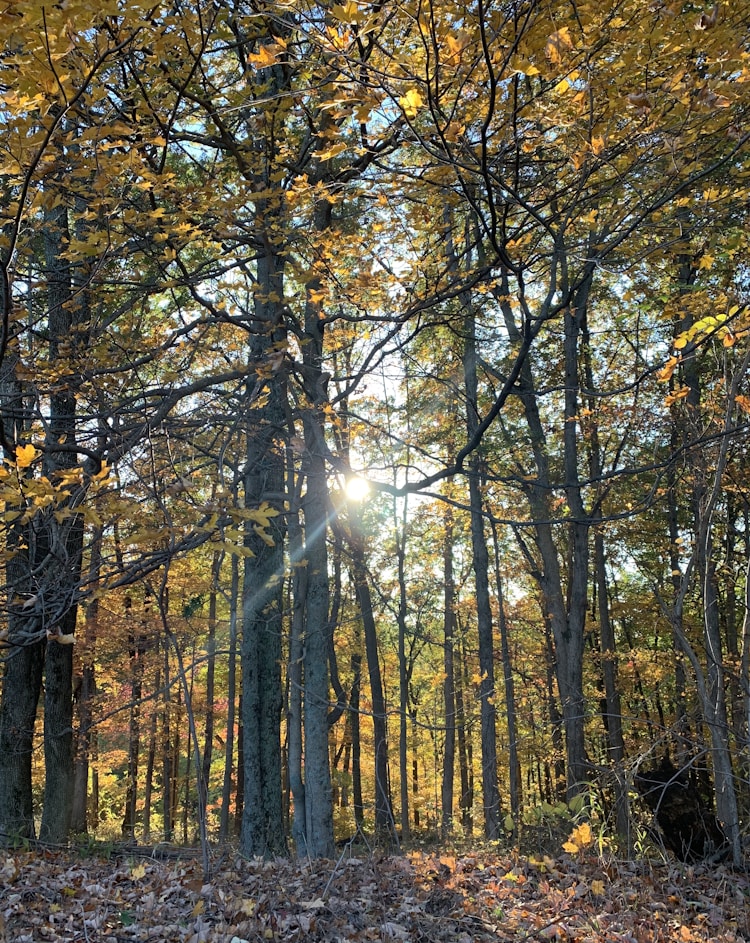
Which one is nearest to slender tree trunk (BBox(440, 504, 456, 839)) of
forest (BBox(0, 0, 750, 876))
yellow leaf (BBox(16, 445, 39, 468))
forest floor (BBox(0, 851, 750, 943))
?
forest (BBox(0, 0, 750, 876))

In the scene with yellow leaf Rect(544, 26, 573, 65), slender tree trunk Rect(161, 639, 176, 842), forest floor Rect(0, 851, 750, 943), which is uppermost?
yellow leaf Rect(544, 26, 573, 65)

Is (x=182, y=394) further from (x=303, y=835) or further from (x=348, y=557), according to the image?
(x=348, y=557)

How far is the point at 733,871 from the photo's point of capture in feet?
20.0

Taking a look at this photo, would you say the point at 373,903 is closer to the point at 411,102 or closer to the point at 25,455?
the point at 25,455

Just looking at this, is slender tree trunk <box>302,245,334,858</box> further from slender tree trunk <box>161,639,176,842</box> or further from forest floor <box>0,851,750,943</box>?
slender tree trunk <box>161,639,176,842</box>

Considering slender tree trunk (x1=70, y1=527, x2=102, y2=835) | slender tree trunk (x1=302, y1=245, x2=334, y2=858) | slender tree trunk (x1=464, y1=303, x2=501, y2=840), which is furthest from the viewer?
slender tree trunk (x1=70, y1=527, x2=102, y2=835)

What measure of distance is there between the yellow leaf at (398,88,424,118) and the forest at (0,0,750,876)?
4 centimetres

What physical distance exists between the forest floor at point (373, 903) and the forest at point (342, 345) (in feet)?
1.64

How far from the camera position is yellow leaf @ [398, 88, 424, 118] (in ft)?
8.47

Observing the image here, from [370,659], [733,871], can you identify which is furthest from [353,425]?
[370,659]

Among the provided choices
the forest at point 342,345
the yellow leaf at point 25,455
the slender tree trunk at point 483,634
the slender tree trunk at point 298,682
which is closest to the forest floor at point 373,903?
the forest at point 342,345

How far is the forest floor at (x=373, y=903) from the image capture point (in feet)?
12.1

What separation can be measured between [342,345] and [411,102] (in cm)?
483

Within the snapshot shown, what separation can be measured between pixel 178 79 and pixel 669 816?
8698 mm
